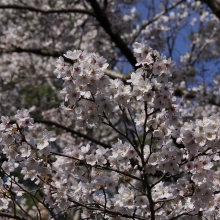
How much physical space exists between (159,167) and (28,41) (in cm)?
625

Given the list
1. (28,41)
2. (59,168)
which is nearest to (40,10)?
(28,41)

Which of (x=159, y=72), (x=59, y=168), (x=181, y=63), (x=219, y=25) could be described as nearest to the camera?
(x=159, y=72)

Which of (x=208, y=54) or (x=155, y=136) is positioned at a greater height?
(x=208, y=54)

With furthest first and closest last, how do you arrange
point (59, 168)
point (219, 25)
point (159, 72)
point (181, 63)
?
point (219, 25)
point (181, 63)
point (59, 168)
point (159, 72)

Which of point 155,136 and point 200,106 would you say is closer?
point 155,136

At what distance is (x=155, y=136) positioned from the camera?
2613mm

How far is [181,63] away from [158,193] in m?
4.90

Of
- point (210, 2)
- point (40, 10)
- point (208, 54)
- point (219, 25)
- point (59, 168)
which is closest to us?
point (59, 168)

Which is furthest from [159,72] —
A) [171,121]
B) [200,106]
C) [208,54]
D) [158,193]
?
[208,54]

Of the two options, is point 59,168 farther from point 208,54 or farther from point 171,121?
point 208,54

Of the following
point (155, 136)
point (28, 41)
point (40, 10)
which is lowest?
point (155, 136)

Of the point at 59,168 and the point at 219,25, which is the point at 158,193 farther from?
the point at 219,25

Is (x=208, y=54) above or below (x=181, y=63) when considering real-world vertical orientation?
above

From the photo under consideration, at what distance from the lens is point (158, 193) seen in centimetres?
287
